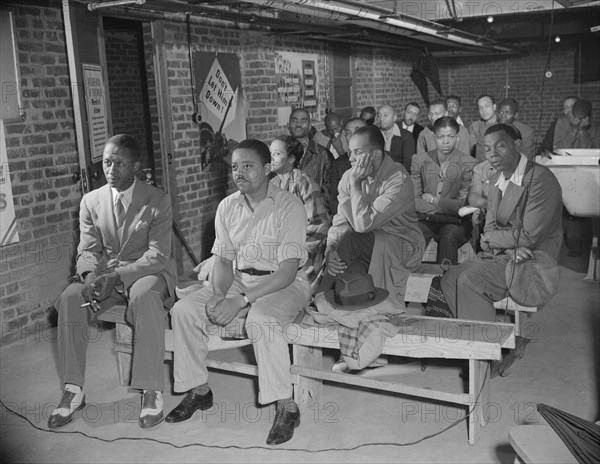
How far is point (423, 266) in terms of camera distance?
504 cm

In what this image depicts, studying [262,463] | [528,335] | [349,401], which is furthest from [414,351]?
[528,335]

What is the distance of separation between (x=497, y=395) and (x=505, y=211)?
1.16 metres

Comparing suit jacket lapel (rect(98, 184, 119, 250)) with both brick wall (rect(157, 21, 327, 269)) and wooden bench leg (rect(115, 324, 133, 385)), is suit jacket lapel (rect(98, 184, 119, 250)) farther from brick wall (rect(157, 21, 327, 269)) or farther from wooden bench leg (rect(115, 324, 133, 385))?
brick wall (rect(157, 21, 327, 269))

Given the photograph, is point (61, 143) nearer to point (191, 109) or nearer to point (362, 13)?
point (191, 109)

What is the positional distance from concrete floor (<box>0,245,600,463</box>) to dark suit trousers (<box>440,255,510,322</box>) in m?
0.45

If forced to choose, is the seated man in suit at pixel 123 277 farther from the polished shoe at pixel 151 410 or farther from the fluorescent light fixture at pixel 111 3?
the fluorescent light fixture at pixel 111 3

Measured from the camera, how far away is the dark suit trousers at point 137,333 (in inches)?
157

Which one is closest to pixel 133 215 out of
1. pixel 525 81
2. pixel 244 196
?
pixel 244 196

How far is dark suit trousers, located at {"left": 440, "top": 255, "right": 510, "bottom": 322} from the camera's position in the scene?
427 centimetres

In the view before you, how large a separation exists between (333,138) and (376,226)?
399 cm

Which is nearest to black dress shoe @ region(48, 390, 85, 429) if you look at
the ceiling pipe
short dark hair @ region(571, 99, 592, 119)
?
the ceiling pipe

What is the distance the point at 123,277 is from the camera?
420 cm

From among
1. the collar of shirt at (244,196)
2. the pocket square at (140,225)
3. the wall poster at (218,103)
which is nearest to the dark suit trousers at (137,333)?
the pocket square at (140,225)

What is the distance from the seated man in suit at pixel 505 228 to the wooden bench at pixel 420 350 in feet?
1.24
